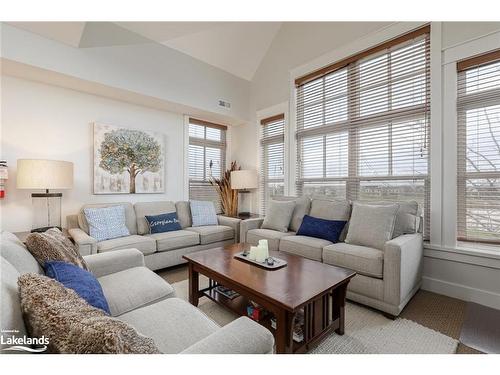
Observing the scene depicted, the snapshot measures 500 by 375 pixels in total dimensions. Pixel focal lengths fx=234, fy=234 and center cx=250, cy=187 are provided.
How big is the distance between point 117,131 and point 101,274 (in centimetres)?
238

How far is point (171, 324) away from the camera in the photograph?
1137 millimetres

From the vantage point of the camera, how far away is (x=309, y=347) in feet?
4.91

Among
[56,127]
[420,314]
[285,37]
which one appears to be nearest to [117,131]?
[56,127]

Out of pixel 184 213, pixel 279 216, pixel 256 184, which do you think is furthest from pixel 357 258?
pixel 184 213

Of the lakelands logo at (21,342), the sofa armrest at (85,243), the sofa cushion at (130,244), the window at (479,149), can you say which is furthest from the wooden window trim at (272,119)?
the lakelands logo at (21,342)

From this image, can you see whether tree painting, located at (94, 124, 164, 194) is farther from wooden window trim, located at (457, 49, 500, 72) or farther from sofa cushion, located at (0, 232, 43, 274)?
wooden window trim, located at (457, 49, 500, 72)

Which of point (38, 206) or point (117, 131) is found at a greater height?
point (117, 131)

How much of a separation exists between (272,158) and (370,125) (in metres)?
1.78

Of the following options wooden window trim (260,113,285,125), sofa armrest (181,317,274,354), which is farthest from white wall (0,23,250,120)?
sofa armrest (181,317,274,354)

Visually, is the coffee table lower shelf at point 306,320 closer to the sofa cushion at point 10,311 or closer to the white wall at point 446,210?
the sofa cushion at point 10,311

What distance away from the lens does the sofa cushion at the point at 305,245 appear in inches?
98.1

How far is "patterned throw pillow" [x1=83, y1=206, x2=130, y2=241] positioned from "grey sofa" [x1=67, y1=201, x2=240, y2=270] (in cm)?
9
